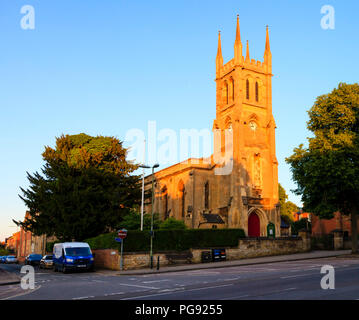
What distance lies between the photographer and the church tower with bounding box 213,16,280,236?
47781mm

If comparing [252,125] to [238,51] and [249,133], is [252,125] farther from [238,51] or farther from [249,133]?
[238,51]

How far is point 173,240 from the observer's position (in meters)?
33.1

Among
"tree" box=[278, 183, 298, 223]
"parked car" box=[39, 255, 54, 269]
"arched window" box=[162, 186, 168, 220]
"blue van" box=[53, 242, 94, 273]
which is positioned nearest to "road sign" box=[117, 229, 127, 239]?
"blue van" box=[53, 242, 94, 273]

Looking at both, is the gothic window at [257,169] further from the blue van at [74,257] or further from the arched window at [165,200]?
the blue van at [74,257]

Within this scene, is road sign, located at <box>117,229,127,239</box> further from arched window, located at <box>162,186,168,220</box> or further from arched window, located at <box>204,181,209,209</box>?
arched window, located at <box>162,186,168,220</box>

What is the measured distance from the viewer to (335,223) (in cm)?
5519

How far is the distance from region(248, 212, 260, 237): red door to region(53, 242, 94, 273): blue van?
24.6 meters

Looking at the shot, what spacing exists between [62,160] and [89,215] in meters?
8.69

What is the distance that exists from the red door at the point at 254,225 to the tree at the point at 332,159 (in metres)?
12.1

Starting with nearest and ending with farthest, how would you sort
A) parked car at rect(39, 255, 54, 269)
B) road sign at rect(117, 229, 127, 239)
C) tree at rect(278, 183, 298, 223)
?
road sign at rect(117, 229, 127, 239)
parked car at rect(39, 255, 54, 269)
tree at rect(278, 183, 298, 223)

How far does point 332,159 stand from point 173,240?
50.0ft

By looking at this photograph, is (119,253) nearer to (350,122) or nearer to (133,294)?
(133,294)

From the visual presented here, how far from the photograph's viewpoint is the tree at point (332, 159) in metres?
33.1
